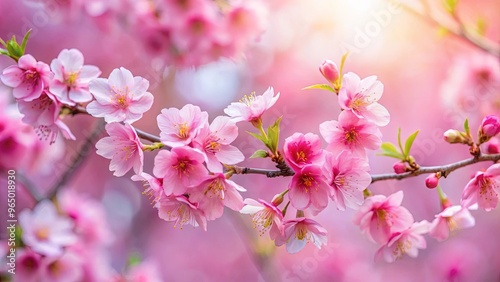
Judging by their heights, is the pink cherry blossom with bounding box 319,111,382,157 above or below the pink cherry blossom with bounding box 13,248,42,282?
above

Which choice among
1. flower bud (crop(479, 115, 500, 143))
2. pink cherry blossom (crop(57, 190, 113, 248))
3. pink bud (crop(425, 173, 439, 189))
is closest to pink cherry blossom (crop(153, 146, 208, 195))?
pink bud (crop(425, 173, 439, 189))

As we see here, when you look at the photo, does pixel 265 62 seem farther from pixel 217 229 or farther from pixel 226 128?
pixel 226 128

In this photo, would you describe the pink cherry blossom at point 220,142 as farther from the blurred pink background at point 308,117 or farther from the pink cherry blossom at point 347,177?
the blurred pink background at point 308,117

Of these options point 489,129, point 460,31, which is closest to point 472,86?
point 460,31

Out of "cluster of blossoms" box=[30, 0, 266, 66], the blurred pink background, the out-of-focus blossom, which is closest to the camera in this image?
"cluster of blossoms" box=[30, 0, 266, 66]

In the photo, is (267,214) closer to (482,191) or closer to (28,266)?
(482,191)

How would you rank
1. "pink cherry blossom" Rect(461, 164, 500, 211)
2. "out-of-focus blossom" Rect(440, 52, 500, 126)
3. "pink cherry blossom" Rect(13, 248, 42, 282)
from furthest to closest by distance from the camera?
"out-of-focus blossom" Rect(440, 52, 500, 126)
"pink cherry blossom" Rect(13, 248, 42, 282)
"pink cherry blossom" Rect(461, 164, 500, 211)

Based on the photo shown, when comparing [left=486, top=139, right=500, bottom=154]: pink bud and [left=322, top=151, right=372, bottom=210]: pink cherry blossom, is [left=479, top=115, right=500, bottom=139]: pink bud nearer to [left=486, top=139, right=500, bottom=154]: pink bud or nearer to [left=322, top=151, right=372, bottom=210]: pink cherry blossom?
[left=486, top=139, right=500, bottom=154]: pink bud

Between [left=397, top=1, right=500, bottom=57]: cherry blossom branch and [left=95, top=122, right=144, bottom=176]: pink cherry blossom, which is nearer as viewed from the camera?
[left=95, top=122, right=144, bottom=176]: pink cherry blossom
